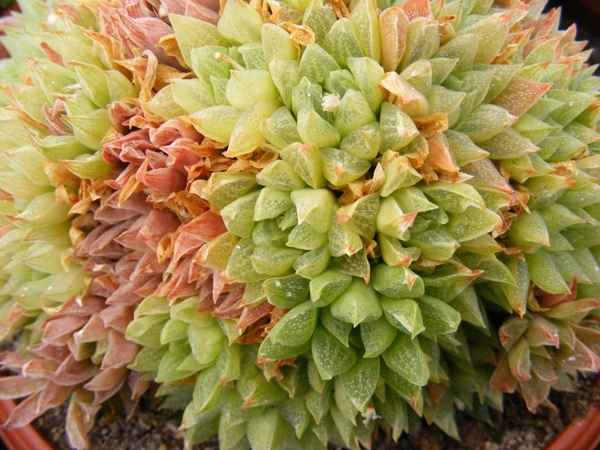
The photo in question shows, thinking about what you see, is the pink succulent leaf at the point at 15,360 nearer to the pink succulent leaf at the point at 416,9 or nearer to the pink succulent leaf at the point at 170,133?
the pink succulent leaf at the point at 170,133

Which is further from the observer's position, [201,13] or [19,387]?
[19,387]

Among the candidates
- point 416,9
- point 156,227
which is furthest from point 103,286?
point 416,9

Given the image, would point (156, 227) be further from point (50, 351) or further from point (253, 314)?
point (50, 351)

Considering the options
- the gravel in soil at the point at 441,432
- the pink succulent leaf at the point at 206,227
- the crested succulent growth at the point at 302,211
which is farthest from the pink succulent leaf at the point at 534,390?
the pink succulent leaf at the point at 206,227

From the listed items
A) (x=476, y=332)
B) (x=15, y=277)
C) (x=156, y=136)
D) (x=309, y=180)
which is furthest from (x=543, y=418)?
(x=15, y=277)

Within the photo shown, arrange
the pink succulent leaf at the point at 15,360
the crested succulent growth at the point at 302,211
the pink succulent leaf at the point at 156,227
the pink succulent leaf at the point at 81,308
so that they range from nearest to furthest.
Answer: the crested succulent growth at the point at 302,211 < the pink succulent leaf at the point at 156,227 < the pink succulent leaf at the point at 81,308 < the pink succulent leaf at the point at 15,360

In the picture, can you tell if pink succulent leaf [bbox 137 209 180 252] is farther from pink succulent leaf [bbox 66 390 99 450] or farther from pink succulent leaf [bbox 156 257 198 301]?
pink succulent leaf [bbox 66 390 99 450]

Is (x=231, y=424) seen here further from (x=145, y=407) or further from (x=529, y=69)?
(x=529, y=69)
